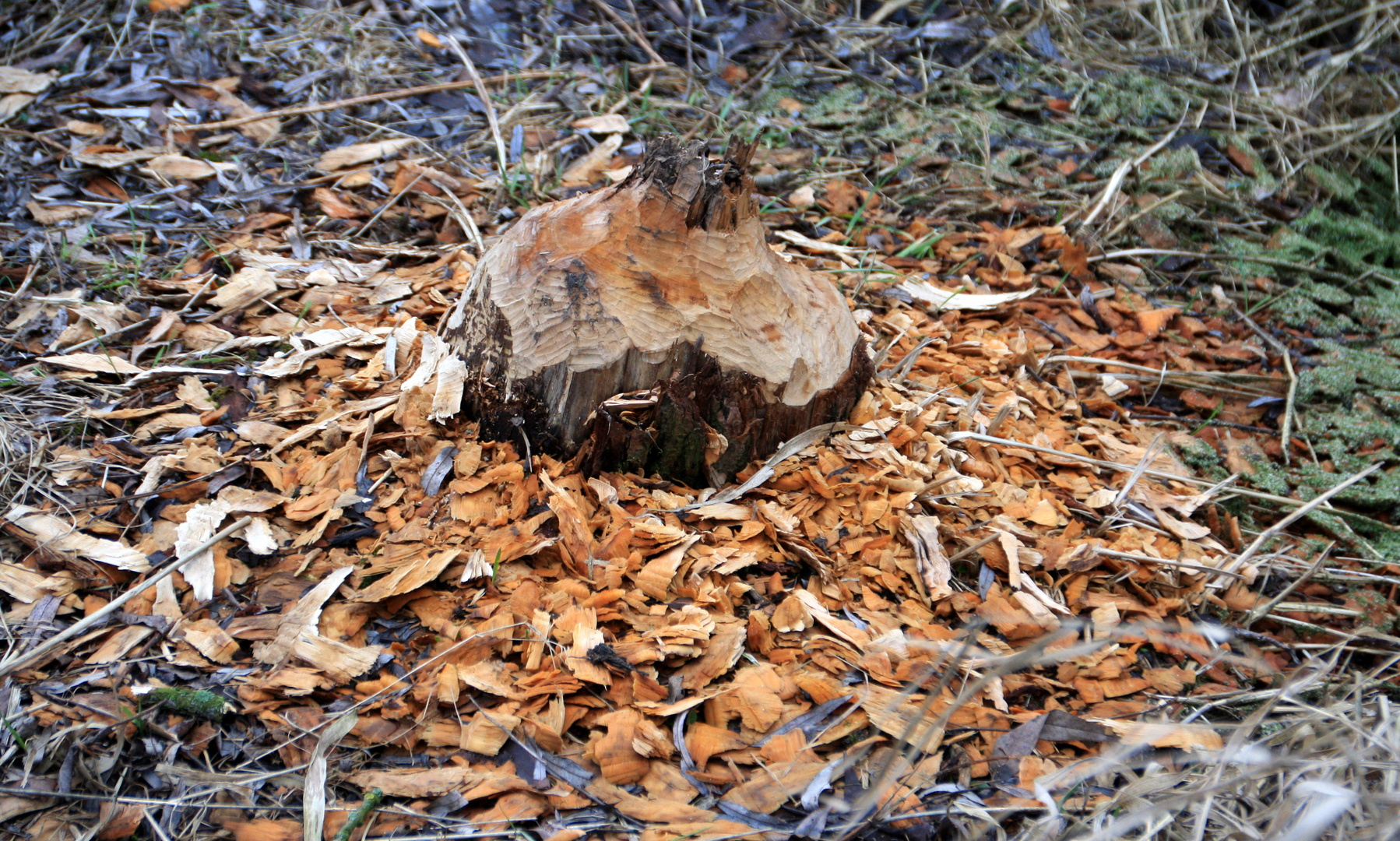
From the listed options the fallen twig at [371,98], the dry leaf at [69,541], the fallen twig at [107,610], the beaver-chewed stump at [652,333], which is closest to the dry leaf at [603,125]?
the fallen twig at [371,98]

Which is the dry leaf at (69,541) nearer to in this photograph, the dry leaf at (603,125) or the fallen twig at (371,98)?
the fallen twig at (371,98)

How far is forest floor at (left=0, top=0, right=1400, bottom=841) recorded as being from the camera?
1.58 metres

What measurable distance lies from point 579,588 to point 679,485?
42 cm

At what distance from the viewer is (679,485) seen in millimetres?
2176

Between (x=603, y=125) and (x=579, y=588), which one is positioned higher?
(x=603, y=125)

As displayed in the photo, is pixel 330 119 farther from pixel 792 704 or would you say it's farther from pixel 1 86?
pixel 792 704

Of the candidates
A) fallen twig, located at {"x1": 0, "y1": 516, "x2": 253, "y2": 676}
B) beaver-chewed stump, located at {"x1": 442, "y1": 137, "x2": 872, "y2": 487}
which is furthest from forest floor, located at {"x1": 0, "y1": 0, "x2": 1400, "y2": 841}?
beaver-chewed stump, located at {"x1": 442, "y1": 137, "x2": 872, "y2": 487}

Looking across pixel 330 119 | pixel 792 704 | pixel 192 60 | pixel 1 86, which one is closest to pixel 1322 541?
pixel 792 704

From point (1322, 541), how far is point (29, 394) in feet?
11.5

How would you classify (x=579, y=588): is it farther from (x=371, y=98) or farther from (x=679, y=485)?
(x=371, y=98)

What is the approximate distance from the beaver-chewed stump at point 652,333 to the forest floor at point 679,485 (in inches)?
4.7

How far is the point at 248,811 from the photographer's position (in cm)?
151

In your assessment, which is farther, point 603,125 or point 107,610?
point 603,125

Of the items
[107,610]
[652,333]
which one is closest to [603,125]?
[652,333]
